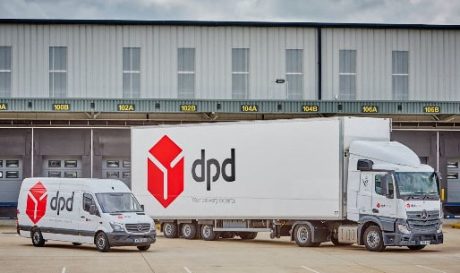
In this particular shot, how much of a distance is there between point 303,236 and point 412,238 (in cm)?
451

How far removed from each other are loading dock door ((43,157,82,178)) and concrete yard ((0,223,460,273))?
49.6 feet

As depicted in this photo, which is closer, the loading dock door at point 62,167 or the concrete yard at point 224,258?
the concrete yard at point 224,258

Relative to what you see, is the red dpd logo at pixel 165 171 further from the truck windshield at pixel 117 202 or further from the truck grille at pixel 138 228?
the truck grille at pixel 138 228

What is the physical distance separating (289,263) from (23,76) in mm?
29530

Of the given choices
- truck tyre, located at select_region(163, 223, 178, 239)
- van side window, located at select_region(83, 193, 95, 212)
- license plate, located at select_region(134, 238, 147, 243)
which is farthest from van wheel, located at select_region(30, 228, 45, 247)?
truck tyre, located at select_region(163, 223, 178, 239)

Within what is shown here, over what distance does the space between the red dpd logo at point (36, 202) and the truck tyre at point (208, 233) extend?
6524 mm

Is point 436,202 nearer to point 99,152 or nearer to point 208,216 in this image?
point 208,216

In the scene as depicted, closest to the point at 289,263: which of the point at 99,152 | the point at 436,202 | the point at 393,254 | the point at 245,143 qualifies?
the point at 393,254

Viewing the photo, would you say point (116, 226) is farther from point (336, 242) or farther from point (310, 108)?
point (310, 108)

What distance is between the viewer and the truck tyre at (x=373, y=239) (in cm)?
3503

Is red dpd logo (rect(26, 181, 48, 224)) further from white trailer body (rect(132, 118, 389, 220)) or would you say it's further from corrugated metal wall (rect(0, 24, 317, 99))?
corrugated metal wall (rect(0, 24, 317, 99))

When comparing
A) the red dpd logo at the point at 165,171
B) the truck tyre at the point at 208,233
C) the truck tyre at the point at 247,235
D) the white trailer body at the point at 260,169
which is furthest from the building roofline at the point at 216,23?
the truck tyre at the point at 208,233

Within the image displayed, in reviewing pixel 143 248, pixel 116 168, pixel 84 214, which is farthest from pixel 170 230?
pixel 116 168

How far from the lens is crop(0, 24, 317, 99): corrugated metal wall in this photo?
182 ft
